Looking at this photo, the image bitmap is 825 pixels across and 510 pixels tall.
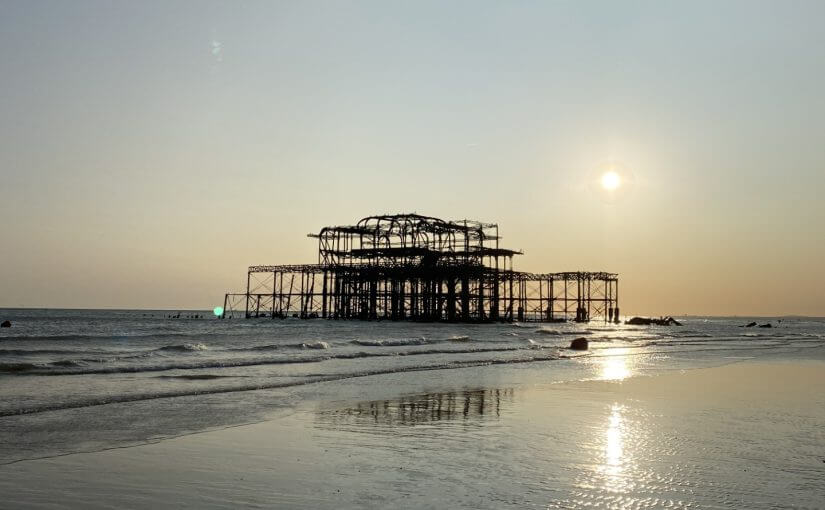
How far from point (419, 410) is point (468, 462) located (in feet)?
16.4

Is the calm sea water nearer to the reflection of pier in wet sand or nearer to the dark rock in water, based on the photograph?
the reflection of pier in wet sand

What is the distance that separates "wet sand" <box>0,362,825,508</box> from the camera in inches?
266

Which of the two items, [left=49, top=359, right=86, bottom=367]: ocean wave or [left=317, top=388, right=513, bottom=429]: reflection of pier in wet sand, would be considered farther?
[left=49, top=359, right=86, bottom=367]: ocean wave

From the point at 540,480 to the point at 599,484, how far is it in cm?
60

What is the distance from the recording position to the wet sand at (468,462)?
22.2 feet

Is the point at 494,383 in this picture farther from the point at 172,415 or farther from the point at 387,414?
the point at 172,415

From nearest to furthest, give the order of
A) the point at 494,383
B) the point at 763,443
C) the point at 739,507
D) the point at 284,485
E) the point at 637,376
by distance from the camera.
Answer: the point at 739,507
the point at 284,485
the point at 763,443
the point at 494,383
the point at 637,376

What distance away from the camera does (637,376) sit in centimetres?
2161

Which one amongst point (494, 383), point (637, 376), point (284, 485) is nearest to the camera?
point (284, 485)

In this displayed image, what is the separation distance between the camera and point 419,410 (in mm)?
13375

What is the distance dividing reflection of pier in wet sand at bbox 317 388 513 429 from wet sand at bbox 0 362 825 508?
0.06 metres

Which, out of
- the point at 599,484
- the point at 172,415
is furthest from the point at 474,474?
the point at 172,415

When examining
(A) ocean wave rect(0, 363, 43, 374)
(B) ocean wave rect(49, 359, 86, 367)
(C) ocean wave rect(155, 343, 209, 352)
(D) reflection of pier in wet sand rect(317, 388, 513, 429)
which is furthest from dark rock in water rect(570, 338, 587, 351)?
(A) ocean wave rect(0, 363, 43, 374)

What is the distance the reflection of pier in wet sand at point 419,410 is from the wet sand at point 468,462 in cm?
6
